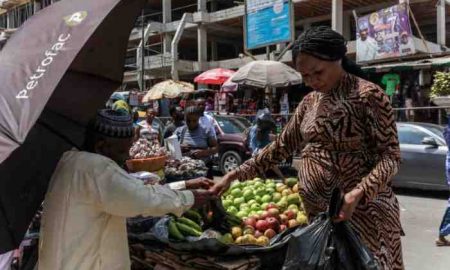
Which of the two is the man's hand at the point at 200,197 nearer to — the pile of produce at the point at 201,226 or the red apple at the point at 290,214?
the pile of produce at the point at 201,226

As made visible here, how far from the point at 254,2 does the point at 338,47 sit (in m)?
21.7

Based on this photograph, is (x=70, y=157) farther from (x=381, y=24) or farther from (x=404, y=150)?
(x=381, y=24)

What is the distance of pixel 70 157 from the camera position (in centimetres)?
236

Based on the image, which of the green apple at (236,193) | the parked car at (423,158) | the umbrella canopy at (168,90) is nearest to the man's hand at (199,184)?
the green apple at (236,193)

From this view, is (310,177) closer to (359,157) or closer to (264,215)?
(359,157)

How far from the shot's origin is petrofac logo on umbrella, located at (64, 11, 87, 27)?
224 centimetres

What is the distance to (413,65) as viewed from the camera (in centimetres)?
1650

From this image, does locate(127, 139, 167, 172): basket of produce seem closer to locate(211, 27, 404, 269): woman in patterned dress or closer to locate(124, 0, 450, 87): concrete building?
locate(211, 27, 404, 269): woman in patterned dress

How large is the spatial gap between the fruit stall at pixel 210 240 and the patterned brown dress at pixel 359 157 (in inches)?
14.7

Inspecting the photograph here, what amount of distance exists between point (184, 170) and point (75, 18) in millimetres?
2988

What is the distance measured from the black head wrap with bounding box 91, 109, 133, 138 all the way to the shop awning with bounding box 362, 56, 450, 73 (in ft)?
44.9

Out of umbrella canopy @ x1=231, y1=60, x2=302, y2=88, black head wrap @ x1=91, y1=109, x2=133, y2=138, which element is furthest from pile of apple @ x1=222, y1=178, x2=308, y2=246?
umbrella canopy @ x1=231, y1=60, x2=302, y2=88

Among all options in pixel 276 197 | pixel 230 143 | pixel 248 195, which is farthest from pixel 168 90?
pixel 276 197

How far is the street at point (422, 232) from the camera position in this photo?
20.6 ft
